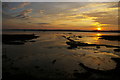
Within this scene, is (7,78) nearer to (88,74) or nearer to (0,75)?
(0,75)

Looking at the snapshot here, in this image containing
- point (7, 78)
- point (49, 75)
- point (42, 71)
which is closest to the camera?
point (7, 78)

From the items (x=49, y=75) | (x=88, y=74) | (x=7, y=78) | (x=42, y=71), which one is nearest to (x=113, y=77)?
(x=88, y=74)

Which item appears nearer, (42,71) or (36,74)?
(36,74)

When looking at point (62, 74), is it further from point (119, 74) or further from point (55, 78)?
point (119, 74)

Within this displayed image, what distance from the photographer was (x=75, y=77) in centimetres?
1178

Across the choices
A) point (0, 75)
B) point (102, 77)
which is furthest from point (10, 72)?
point (102, 77)

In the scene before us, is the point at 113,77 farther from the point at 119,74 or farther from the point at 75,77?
the point at 75,77

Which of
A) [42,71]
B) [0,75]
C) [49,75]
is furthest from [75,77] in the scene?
[0,75]

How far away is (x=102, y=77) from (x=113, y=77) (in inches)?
48.2

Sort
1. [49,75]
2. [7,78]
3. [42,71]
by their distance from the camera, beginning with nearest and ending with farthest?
[7,78] → [49,75] → [42,71]

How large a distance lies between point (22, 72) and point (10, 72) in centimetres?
139

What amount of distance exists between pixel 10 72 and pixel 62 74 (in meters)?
6.05

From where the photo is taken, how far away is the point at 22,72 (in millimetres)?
12719

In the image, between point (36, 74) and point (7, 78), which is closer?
point (7, 78)
